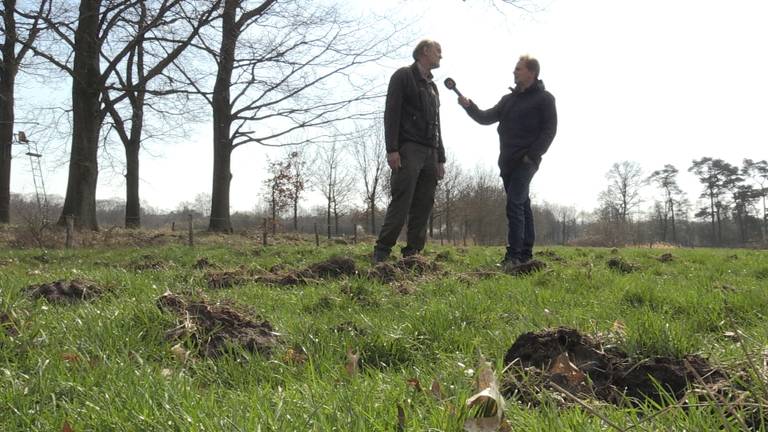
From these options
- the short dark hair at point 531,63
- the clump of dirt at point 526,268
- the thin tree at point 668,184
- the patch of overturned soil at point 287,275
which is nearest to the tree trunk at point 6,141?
the patch of overturned soil at point 287,275

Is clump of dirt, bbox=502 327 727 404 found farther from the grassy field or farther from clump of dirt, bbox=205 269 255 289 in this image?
clump of dirt, bbox=205 269 255 289

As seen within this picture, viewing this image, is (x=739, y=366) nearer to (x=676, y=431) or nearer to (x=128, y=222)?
(x=676, y=431)

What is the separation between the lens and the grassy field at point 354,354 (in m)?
1.29

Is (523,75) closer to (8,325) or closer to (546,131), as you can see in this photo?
(546,131)

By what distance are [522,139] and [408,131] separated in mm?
1400

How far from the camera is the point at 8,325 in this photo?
2270 millimetres

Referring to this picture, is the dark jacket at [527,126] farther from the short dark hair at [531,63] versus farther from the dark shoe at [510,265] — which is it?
the dark shoe at [510,265]

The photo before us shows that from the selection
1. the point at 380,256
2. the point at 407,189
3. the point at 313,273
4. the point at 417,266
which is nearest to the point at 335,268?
the point at 313,273

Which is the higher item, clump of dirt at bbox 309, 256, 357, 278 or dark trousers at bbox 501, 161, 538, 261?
dark trousers at bbox 501, 161, 538, 261

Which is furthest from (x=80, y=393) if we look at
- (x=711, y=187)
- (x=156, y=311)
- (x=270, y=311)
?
(x=711, y=187)

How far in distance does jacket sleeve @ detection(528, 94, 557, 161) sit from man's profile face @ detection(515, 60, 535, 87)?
301 mm

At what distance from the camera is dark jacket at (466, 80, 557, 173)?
229 inches

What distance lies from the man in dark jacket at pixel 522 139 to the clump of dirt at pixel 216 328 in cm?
392

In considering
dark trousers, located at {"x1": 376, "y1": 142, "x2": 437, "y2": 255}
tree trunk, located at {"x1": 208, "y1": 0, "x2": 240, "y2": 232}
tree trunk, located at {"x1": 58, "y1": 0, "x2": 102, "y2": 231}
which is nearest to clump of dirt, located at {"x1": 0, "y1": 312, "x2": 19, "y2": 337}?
dark trousers, located at {"x1": 376, "y1": 142, "x2": 437, "y2": 255}
